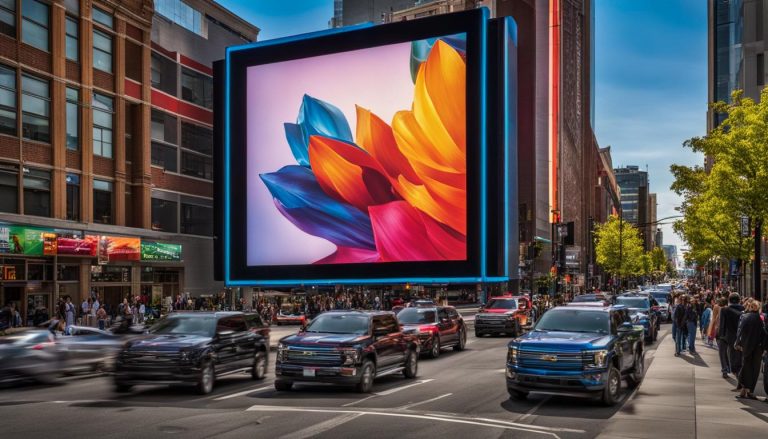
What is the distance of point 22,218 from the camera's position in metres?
40.3

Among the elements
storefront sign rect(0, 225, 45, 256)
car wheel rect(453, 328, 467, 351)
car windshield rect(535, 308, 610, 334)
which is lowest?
car wheel rect(453, 328, 467, 351)

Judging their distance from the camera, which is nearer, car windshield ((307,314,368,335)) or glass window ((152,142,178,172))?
car windshield ((307,314,368,335))

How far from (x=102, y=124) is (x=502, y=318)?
2589cm

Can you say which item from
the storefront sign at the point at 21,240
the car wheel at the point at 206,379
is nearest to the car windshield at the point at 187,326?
the car wheel at the point at 206,379

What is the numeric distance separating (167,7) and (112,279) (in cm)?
2184

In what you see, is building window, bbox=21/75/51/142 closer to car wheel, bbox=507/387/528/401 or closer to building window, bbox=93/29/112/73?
building window, bbox=93/29/112/73

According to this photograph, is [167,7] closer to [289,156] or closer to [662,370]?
[289,156]

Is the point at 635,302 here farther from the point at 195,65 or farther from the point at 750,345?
the point at 195,65

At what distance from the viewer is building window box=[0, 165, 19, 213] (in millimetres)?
40000

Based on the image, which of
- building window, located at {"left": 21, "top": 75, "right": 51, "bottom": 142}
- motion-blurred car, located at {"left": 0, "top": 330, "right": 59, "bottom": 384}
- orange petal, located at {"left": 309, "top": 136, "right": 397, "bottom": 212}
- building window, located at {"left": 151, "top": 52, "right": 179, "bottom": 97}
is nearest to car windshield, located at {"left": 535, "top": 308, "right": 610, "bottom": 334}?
motion-blurred car, located at {"left": 0, "top": 330, "right": 59, "bottom": 384}

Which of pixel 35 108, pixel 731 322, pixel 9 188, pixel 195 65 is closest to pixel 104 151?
pixel 35 108

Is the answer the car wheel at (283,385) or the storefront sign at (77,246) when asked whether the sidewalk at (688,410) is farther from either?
the storefront sign at (77,246)

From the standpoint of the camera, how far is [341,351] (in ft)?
54.5

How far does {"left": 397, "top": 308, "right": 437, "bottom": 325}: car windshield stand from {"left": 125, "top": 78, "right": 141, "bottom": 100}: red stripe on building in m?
29.9
